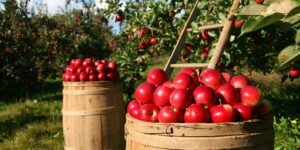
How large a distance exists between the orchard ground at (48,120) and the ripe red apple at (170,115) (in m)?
1.90

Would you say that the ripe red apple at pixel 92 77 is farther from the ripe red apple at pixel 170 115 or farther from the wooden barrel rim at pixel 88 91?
the ripe red apple at pixel 170 115

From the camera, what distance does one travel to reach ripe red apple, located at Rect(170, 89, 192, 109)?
5.96ft

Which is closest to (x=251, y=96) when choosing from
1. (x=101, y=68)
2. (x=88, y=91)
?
(x=88, y=91)

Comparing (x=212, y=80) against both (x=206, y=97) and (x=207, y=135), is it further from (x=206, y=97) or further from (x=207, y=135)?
(x=207, y=135)

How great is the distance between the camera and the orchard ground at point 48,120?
4309 millimetres

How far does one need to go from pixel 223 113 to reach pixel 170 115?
0.23 meters

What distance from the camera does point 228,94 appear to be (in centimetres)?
186

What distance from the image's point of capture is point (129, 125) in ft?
6.42

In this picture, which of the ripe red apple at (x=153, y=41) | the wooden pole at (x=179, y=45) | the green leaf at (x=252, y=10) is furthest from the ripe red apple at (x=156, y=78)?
the ripe red apple at (x=153, y=41)

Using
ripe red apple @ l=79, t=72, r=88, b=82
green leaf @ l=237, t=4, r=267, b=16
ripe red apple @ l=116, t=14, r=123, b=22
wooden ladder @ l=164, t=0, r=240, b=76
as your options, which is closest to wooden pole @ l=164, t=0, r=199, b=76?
wooden ladder @ l=164, t=0, r=240, b=76

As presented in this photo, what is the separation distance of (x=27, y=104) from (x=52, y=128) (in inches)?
77.6

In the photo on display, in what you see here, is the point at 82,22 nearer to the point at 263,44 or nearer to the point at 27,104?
the point at 27,104

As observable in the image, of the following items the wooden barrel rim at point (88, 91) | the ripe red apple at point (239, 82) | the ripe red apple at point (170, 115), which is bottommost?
the wooden barrel rim at point (88, 91)

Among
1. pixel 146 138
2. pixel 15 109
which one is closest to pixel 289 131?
pixel 146 138
